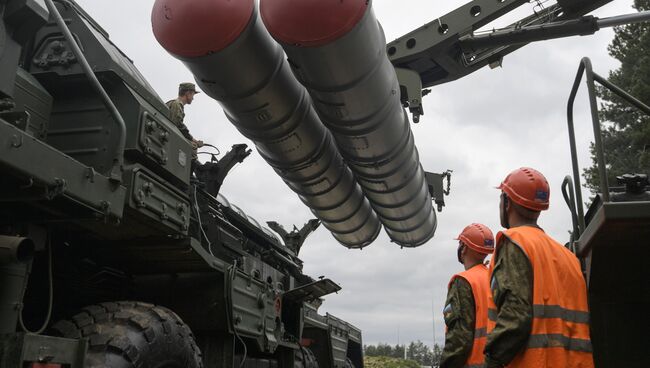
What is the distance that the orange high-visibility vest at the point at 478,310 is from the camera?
3.42 meters

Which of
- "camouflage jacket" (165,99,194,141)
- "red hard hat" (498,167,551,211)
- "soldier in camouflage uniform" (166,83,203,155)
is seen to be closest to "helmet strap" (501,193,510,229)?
"red hard hat" (498,167,551,211)

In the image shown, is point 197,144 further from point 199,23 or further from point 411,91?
point 411,91

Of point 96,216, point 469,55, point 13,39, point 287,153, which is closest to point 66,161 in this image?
point 96,216

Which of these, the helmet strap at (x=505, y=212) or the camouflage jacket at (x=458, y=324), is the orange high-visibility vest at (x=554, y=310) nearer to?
the helmet strap at (x=505, y=212)

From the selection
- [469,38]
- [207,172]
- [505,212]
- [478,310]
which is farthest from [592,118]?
[469,38]

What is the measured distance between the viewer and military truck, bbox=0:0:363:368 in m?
2.60

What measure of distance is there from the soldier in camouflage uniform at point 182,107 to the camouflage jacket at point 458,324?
2.00 m

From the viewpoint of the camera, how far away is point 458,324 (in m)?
3.49

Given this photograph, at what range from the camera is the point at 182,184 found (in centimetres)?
377

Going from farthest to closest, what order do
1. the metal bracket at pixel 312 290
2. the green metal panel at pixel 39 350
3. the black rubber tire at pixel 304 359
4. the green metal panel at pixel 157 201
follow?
the black rubber tire at pixel 304 359
the metal bracket at pixel 312 290
the green metal panel at pixel 157 201
the green metal panel at pixel 39 350

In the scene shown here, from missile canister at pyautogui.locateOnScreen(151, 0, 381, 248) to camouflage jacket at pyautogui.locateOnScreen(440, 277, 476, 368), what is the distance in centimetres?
238

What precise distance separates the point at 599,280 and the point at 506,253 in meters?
0.40

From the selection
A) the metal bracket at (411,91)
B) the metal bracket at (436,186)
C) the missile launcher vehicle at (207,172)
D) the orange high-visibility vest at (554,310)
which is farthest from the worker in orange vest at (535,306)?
the metal bracket at (436,186)

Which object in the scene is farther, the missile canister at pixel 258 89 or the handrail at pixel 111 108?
the missile canister at pixel 258 89
